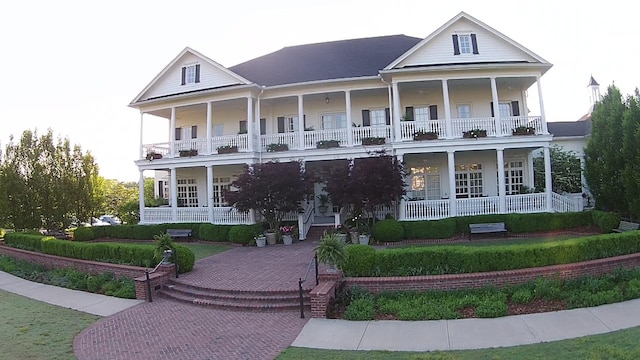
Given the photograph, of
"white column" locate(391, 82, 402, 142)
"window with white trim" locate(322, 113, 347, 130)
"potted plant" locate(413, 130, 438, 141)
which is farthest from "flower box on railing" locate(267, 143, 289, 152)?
"potted plant" locate(413, 130, 438, 141)

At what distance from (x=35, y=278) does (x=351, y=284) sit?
1121 cm

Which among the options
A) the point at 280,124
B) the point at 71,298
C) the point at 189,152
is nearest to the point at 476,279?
the point at 71,298

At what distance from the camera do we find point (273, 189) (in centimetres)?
1808

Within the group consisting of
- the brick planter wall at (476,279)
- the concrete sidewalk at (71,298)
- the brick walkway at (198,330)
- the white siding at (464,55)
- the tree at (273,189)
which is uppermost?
the white siding at (464,55)

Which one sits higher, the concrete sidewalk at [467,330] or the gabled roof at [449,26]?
the gabled roof at [449,26]

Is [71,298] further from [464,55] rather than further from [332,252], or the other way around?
[464,55]

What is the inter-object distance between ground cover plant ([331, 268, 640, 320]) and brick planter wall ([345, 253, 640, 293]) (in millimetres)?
133

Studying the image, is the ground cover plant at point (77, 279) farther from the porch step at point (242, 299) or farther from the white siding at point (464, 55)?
the white siding at point (464, 55)

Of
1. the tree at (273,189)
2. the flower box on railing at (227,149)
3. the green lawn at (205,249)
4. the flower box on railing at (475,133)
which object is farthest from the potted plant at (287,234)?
the flower box on railing at (475,133)

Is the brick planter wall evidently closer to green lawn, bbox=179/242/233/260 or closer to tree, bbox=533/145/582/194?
green lawn, bbox=179/242/233/260

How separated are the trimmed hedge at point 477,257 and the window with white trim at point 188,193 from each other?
17.4 meters

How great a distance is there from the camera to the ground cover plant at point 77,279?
37.7 ft

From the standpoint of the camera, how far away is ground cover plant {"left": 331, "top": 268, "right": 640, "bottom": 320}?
817cm

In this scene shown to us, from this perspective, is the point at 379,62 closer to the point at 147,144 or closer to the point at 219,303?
the point at 147,144
